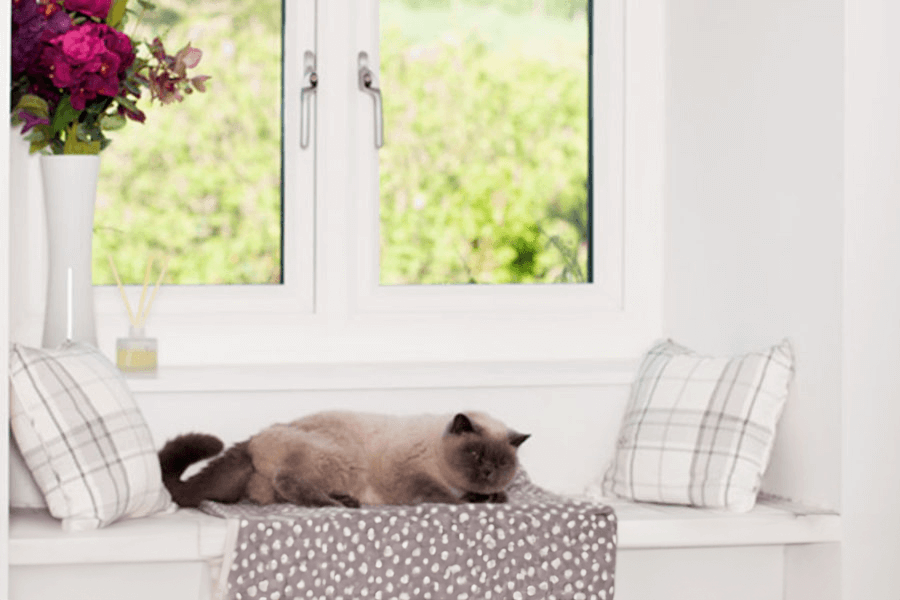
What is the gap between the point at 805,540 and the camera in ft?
7.86

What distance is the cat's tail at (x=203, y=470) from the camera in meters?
2.41

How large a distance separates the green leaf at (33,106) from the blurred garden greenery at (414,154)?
334 mm

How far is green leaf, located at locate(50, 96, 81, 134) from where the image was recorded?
251cm

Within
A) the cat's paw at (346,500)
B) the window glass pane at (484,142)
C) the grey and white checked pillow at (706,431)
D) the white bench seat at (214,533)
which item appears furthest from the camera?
the window glass pane at (484,142)

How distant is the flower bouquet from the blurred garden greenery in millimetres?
219

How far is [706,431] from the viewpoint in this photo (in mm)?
2512

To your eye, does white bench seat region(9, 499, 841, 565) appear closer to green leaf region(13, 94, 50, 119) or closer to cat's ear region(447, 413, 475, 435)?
cat's ear region(447, 413, 475, 435)

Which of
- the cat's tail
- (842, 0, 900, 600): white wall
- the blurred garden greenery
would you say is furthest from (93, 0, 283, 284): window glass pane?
(842, 0, 900, 600): white wall

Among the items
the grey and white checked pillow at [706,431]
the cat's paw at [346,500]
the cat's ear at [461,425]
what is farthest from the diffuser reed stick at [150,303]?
the grey and white checked pillow at [706,431]

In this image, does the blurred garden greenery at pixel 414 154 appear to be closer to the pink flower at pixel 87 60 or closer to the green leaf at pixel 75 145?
the green leaf at pixel 75 145

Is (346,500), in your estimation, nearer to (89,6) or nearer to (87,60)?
(87,60)

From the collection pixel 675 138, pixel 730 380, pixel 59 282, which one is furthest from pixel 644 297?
pixel 59 282

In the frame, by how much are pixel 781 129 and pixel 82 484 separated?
1.41 metres

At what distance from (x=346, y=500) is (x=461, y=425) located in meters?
0.24
